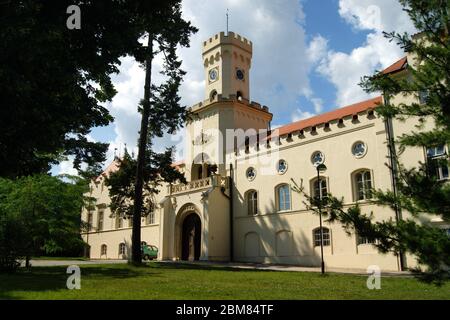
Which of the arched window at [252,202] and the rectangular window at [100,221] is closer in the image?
the arched window at [252,202]

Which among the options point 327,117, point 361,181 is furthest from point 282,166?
point 361,181

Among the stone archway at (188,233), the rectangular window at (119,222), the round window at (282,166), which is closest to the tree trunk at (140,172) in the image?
the stone archway at (188,233)

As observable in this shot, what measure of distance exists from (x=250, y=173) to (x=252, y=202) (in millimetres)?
2136

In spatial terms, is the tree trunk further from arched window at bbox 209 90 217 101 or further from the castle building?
arched window at bbox 209 90 217 101

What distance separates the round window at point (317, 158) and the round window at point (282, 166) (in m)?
2.24

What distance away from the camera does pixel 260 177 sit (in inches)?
1171

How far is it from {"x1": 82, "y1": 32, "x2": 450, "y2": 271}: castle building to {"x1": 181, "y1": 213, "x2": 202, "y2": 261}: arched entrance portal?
0.08m

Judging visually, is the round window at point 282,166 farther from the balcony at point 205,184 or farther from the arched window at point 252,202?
the balcony at point 205,184

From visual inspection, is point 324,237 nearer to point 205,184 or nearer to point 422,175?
point 205,184

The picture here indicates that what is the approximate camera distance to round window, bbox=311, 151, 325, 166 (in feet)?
86.4

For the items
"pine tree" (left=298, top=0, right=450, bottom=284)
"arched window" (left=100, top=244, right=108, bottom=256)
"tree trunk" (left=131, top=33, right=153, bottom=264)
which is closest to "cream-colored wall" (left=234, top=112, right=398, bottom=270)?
"tree trunk" (left=131, top=33, right=153, bottom=264)

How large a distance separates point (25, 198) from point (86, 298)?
13.3m

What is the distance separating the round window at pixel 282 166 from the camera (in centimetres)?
2842
